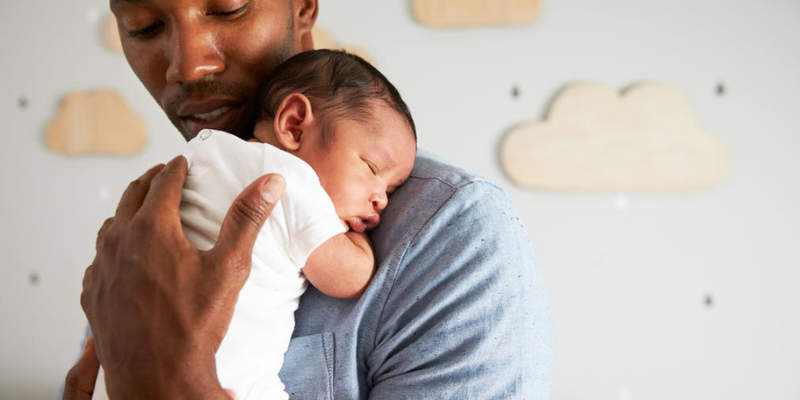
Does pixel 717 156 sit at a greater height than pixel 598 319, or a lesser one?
greater

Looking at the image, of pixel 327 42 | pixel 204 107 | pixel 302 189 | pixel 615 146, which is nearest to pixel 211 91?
pixel 204 107

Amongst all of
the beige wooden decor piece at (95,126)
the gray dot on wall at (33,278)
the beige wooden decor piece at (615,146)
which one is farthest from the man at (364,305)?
the gray dot on wall at (33,278)

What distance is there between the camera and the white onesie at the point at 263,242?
705 mm

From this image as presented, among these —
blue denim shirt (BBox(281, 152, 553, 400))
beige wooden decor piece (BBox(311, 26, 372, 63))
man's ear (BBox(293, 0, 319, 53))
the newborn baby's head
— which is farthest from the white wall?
blue denim shirt (BBox(281, 152, 553, 400))

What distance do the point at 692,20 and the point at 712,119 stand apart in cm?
30

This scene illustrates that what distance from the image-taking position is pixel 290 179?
717mm

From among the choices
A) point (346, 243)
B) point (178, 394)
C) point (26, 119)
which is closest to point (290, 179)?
point (346, 243)

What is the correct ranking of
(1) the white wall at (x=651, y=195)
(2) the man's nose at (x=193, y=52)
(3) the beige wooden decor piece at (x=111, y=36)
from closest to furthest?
(2) the man's nose at (x=193, y=52) → (1) the white wall at (x=651, y=195) → (3) the beige wooden decor piece at (x=111, y=36)

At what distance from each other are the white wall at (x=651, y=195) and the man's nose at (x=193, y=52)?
4.25 ft

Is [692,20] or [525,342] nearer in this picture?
[525,342]

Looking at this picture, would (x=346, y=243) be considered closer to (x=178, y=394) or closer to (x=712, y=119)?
(x=178, y=394)

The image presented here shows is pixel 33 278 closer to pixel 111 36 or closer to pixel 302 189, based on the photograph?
pixel 111 36

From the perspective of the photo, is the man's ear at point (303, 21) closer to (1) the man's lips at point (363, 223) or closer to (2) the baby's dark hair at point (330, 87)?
(2) the baby's dark hair at point (330, 87)

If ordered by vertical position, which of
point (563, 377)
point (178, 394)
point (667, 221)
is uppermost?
point (178, 394)
